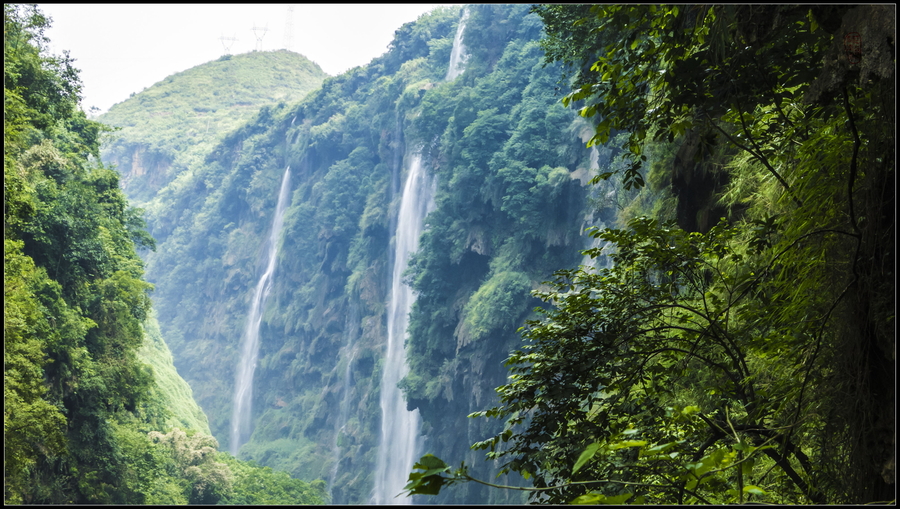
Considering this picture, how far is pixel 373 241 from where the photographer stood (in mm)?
40969

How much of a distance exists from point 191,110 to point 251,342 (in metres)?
47.4

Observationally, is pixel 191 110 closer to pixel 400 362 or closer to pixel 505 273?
pixel 400 362

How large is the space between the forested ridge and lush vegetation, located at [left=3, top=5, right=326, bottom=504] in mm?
94

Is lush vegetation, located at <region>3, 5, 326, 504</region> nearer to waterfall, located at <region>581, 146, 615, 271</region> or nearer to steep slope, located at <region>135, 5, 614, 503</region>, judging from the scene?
steep slope, located at <region>135, 5, 614, 503</region>

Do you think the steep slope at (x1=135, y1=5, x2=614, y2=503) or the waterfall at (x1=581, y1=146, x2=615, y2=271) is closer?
the waterfall at (x1=581, y1=146, x2=615, y2=271)

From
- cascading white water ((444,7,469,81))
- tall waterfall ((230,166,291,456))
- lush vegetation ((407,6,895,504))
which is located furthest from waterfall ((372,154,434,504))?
lush vegetation ((407,6,895,504))

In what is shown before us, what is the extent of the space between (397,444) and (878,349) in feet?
106

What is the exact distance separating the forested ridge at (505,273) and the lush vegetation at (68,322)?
94 millimetres

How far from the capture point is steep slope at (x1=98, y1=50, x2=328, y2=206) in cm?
7594

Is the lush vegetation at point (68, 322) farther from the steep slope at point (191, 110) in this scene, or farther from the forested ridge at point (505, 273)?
the steep slope at point (191, 110)

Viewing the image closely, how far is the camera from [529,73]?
2823 centimetres

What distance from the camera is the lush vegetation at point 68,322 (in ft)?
33.1

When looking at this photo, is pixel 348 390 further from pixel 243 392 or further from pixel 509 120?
pixel 509 120

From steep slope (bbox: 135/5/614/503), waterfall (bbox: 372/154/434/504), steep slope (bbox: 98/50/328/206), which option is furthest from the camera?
steep slope (bbox: 98/50/328/206)
